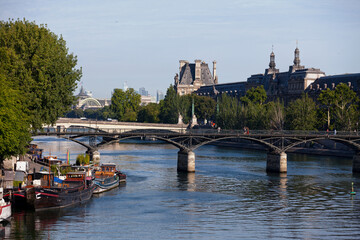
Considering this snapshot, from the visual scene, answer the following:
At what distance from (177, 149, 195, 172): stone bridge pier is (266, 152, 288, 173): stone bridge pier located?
462 inches

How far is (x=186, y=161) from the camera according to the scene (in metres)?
89.9

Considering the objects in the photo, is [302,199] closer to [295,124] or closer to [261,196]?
[261,196]

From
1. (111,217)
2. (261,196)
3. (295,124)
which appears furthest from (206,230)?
(295,124)

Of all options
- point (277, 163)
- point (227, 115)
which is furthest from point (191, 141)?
point (227, 115)

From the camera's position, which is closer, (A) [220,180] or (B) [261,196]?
(B) [261,196]

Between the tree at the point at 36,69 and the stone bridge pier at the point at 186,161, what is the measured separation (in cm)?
1982

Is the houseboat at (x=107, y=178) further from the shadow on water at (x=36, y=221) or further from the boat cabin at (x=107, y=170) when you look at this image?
the shadow on water at (x=36, y=221)

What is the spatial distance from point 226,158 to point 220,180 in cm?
3605

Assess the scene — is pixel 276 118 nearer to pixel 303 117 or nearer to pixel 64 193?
pixel 303 117

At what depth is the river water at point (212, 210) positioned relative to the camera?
160 feet

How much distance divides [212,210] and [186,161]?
1212 inches

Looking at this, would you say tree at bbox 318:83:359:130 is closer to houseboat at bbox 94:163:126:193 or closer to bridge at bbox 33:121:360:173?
bridge at bbox 33:121:360:173

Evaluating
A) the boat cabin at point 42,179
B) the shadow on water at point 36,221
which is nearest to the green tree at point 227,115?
the boat cabin at point 42,179

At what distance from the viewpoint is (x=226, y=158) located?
117 metres
